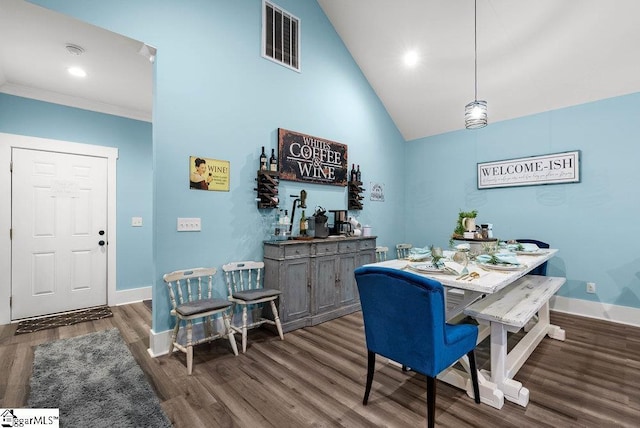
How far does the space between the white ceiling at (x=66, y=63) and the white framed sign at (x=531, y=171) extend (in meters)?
4.67

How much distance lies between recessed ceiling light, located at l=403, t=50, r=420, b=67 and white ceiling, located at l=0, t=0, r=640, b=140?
0.07m

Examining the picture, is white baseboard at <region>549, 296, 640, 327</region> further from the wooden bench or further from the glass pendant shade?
the glass pendant shade

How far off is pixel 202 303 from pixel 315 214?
175cm

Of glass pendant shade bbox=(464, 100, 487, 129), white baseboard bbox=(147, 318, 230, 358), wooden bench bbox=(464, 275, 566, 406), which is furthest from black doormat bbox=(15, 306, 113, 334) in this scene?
glass pendant shade bbox=(464, 100, 487, 129)

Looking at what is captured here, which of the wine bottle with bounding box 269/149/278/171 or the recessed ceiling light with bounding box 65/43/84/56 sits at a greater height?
the recessed ceiling light with bounding box 65/43/84/56

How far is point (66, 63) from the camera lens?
121 inches

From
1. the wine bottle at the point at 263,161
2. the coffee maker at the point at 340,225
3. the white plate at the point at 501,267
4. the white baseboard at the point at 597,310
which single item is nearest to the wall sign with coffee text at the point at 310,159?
the wine bottle at the point at 263,161

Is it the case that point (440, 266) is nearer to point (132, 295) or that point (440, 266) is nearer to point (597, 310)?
point (597, 310)

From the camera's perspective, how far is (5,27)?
8.18 feet

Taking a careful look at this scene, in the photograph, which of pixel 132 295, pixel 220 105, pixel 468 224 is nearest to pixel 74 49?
pixel 220 105

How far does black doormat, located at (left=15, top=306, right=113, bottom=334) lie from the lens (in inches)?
129

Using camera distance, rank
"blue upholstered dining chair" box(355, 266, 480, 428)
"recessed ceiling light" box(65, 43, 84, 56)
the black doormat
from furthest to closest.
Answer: the black doormat, "recessed ceiling light" box(65, 43, 84, 56), "blue upholstered dining chair" box(355, 266, 480, 428)

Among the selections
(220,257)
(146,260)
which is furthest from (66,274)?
(220,257)

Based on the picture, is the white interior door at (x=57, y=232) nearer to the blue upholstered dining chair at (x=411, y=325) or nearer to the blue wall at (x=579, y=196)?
the blue upholstered dining chair at (x=411, y=325)
